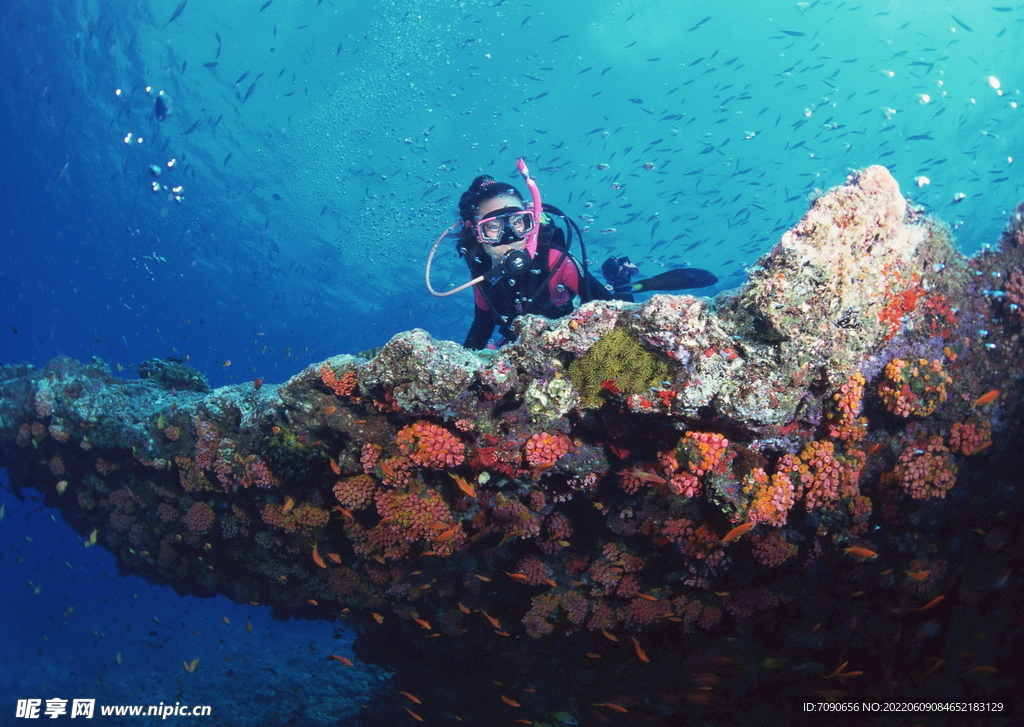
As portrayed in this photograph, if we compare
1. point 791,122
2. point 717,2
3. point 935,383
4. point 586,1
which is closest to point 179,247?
point 586,1

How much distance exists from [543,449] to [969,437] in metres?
3.22

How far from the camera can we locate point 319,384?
461 cm

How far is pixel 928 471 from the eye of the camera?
3328mm

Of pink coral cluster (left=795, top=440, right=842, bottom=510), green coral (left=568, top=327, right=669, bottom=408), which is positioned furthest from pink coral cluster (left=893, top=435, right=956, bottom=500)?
green coral (left=568, top=327, right=669, bottom=408)

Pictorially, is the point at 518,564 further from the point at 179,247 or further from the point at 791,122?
the point at 179,247

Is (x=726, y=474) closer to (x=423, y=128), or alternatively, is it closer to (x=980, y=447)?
(x=980, y=447)

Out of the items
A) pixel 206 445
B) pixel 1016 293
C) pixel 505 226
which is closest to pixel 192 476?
pixel 206 445

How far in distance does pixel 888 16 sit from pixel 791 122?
18.3 feet

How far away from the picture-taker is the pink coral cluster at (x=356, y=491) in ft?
14.4

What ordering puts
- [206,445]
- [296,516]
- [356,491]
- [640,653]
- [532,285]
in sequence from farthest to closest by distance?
[532,285] < [206,445] < [296,516] < [356,491] < [640,653]

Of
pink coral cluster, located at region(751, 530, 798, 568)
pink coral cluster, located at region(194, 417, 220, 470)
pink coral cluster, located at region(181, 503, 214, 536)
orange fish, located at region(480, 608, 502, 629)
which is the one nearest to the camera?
pink coral cluster, located at region(751, 530, 798, 568)

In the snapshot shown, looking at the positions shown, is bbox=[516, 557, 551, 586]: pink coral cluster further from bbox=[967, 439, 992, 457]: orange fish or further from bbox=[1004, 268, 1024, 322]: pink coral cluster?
bbox=[1004, 268, 1024, 322]: pink coral cluster

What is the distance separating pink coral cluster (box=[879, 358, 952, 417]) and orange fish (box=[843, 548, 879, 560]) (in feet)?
3.47

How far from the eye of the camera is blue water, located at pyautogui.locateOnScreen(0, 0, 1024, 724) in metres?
20.3
